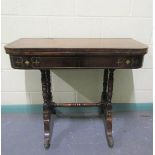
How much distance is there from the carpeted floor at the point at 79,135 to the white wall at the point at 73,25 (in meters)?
0.32

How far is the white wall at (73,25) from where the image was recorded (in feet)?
5.20

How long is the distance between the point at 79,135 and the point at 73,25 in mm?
884

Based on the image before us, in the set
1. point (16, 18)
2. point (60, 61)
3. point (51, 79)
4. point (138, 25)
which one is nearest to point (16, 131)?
point (51, 79)

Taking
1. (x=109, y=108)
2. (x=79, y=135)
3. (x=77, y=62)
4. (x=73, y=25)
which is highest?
(x=73, y=25)

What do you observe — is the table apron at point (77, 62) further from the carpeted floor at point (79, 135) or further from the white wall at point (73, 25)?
the carpeted floor at point (79, 135)

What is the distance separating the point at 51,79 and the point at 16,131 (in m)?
0.53

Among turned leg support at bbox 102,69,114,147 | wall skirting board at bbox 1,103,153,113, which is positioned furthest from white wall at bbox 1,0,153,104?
turned leg support at bbox 102,69,114,147

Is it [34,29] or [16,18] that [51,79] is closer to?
[34,29]

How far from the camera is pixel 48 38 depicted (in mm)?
1631

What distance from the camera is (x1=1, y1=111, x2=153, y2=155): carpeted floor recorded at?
144 cm

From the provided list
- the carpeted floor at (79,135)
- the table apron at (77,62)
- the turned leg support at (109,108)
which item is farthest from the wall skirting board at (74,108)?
the table apron at (77,62)

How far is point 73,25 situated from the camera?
A: 64.2 inches

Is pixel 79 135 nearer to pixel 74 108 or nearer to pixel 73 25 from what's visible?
pixel 74 108

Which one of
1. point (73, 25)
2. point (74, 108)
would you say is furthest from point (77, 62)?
point (74, 108)
